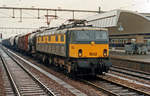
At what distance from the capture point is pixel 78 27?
15.9 meters

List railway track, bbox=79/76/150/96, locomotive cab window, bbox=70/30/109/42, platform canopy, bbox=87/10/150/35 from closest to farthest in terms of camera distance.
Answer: railway track, bbox=79/76/150/96 → locomotive cab window, bbox=70/30/109/42 → platform canopy, bbox=87/10/150/35

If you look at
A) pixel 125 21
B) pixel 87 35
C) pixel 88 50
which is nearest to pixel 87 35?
pixel 87 35

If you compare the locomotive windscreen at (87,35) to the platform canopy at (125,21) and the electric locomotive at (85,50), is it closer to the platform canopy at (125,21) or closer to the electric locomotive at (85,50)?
the electric locomotive at (85,50)

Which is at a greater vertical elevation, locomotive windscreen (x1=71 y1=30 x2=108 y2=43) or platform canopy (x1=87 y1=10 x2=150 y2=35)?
platform canopy (x1=87 y1=10 x2=150 y2=35)

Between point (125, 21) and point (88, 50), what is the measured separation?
36.2 meters

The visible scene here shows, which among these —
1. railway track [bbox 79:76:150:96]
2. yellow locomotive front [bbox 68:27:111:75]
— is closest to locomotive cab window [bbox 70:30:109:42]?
yellow locomotive front [bbox 68:27:111:75]

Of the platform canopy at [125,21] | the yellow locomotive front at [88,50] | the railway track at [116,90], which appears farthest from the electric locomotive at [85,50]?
the platform canopy at [125,21]

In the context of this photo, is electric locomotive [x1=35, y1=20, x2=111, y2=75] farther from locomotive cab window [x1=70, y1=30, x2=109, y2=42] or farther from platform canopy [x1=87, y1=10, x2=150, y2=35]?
platform canopy [x1=87, y1=10, x2=150, y2=35]

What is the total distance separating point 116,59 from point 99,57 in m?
11.3

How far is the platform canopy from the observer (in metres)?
41.8

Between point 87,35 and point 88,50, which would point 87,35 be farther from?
point 88,50

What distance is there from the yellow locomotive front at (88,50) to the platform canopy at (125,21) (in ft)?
78.8

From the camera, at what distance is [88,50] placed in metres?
15.4

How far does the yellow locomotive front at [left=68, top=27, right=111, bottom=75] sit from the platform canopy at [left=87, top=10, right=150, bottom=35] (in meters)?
24.0
